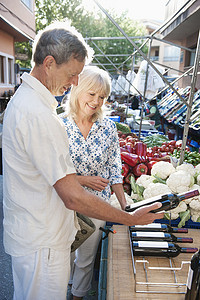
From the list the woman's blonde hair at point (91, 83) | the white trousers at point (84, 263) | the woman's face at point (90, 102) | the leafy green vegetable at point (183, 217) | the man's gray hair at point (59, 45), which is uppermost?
the man's gray hair at point (59, 45)

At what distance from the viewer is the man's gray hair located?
3.80ft

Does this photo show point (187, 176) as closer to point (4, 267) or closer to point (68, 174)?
point (68, 174)

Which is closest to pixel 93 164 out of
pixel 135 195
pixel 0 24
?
pixel 135 195

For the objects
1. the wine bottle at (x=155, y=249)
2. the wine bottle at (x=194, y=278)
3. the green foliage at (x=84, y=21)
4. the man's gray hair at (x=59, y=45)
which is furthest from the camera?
the green foliage at (x=84, y=21)

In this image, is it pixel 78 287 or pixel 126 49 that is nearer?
pixel 78 287

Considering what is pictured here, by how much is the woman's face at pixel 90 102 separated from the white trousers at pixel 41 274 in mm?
1112

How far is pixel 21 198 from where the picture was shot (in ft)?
4.05

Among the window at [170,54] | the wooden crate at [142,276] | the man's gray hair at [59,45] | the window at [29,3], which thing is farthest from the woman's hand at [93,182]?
the window at [170,54]

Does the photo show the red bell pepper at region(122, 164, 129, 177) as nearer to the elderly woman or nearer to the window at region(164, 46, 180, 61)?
the elderly woman

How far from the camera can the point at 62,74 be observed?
1.22 meters

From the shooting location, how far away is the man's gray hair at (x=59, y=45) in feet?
3.80

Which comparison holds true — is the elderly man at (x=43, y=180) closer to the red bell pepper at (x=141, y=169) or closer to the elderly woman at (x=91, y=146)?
the elderly woman at (x=91, y=146)

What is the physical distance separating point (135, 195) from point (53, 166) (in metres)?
1.57

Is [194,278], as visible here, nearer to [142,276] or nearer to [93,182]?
[142,276]
